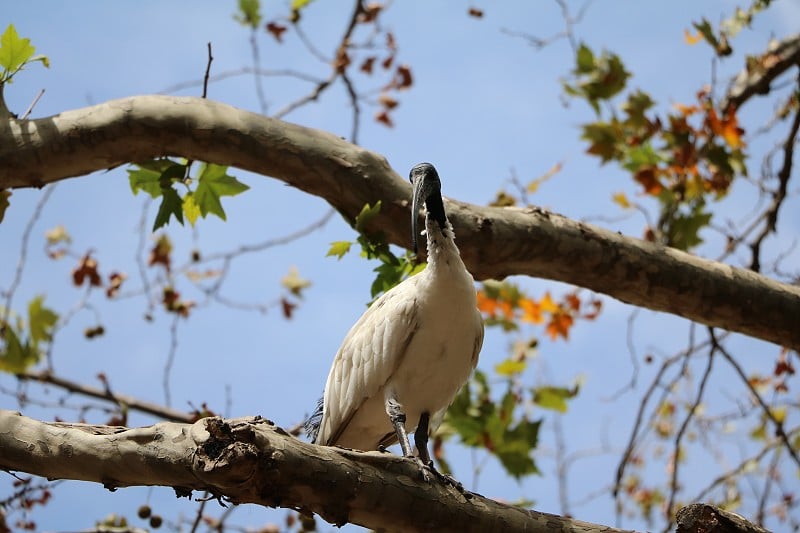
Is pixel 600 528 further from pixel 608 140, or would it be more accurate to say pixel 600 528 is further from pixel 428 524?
pixel 608 140

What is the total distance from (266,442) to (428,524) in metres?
0.65

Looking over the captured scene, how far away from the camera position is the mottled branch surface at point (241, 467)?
2.63 metres

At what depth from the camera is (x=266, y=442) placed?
2680mm

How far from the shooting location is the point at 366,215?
436 centimetres

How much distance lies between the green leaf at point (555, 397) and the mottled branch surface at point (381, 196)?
0.84 m

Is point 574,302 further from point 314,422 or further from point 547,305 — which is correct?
point 314,422

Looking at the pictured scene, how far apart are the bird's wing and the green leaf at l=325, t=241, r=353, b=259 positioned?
14.3 inches

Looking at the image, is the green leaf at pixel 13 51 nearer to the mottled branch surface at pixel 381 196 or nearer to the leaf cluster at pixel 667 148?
the mottled branch surface at pixel 381 196

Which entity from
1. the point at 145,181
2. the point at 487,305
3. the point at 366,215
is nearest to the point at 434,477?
the point at 366,215

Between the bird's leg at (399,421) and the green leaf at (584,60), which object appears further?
the green leaf at (584,60)

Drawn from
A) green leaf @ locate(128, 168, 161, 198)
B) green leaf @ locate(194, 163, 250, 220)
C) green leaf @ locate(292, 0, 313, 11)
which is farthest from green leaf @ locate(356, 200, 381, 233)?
green leaf @ locate(292, 0, 313, 11)

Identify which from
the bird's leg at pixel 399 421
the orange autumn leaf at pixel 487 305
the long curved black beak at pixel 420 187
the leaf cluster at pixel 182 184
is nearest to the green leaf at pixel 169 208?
the leaf cluster at pixel 182 184

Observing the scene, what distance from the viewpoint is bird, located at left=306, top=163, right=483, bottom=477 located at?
3.97 m

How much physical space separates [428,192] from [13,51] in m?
1.99
